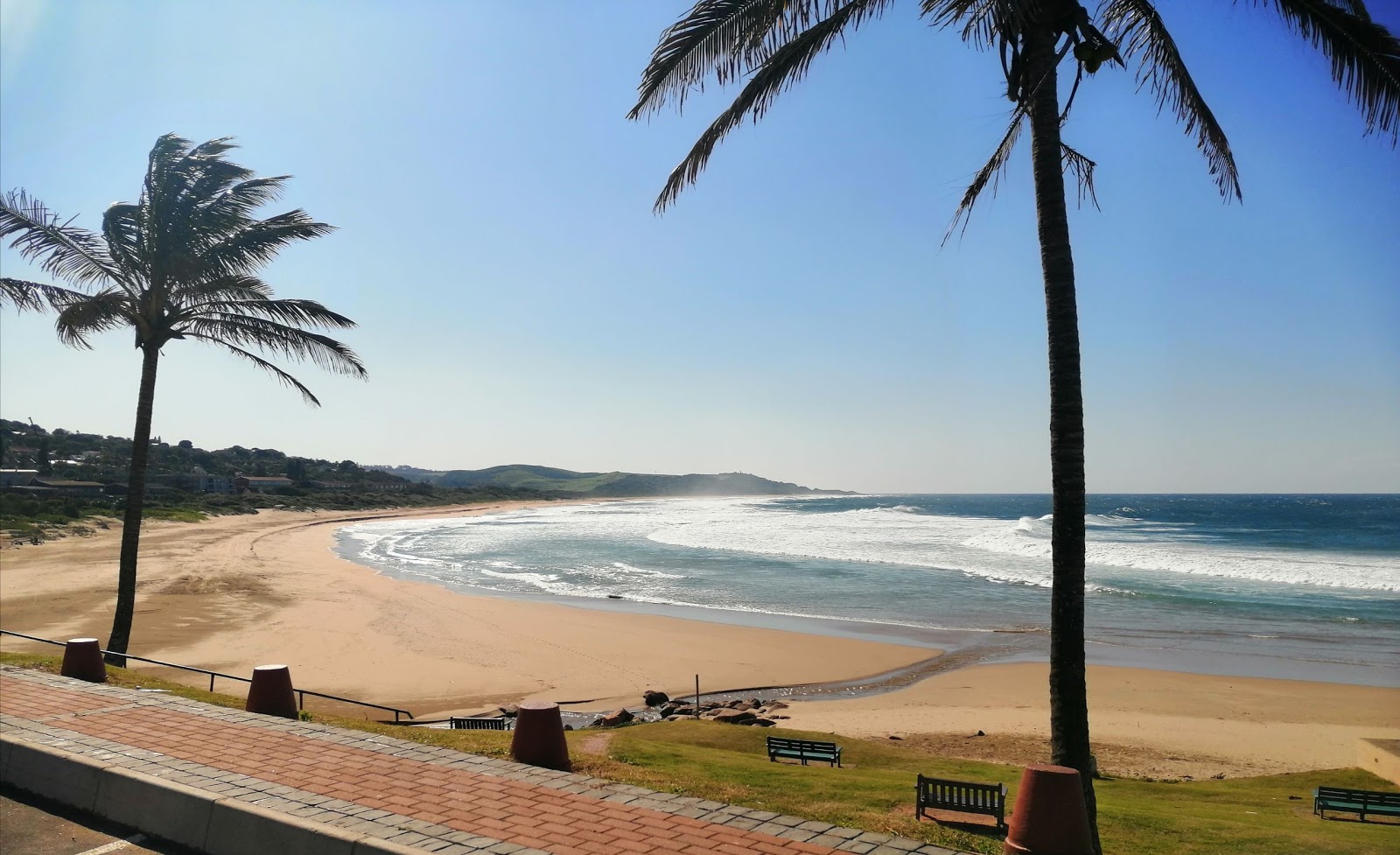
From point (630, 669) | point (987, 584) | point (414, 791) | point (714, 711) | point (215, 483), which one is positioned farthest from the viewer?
point (215, 483)

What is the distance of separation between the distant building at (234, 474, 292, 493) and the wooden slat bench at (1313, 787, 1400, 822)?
347ft

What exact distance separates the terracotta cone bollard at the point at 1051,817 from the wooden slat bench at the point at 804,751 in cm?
543

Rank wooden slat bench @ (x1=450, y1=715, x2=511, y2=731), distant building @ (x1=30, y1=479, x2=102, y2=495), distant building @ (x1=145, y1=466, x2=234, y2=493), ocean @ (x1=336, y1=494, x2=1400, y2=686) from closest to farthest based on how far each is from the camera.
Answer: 1. wooden slat bench @ (x1=450, y1=715, x2=511, y2=731)
2. ocean @ (x1=336, y1=494, x2=1400, y2=686)
3. distant building @ (x1=30, y1=479, x2=102, y2=495)
4. distant building @ (x1=145, y1=466, x2=234, y2=493)

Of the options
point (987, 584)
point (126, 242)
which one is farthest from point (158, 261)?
point (987, 584)

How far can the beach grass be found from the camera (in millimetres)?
5938

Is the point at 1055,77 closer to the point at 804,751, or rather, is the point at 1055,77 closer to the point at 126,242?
the point at 804,751

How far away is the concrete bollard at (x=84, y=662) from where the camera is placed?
366 inches

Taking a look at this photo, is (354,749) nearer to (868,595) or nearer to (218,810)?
(218,810)

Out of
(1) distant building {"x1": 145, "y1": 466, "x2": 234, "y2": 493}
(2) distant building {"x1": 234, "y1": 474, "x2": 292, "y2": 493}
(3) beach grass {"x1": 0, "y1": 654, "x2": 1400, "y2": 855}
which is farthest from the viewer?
(2) distant building {"x1": 234, "y1": 474, "x2": 292, "y2": 493}

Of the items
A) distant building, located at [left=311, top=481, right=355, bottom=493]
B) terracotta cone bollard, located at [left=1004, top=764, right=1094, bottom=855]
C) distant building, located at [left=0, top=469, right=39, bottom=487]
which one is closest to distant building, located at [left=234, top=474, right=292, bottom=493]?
distant building, located at [left=311, top=481, right=355, bottom=493]

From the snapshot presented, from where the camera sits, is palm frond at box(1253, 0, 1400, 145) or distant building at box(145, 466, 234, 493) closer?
palm frond at box(1253, 0, 1400, 145)

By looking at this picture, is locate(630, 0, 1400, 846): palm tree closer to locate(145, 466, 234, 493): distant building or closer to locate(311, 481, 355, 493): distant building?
locate(145, 466, 234, 493): distant building

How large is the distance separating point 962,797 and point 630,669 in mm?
12739

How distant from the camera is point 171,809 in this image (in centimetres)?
513
